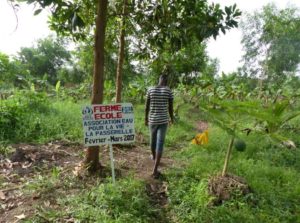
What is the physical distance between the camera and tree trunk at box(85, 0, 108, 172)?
512 cm

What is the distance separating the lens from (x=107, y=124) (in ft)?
15.9

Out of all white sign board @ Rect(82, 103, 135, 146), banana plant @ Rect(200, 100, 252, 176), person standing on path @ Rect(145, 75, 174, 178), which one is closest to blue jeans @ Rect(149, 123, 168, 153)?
person standing on path @ Rect(145, 75, 174, 178)

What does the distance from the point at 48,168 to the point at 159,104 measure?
83.4 inches

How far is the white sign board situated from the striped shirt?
712 millimetres

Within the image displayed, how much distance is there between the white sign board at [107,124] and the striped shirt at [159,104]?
2.33 feet

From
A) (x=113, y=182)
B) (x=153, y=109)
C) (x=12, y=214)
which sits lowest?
(x=12, y=214)

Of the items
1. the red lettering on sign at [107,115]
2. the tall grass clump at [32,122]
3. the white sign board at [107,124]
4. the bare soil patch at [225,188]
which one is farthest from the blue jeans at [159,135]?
the tall grass clump at [32,122]

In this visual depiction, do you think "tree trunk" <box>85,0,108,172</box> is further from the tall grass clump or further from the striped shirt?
the tall grass clump

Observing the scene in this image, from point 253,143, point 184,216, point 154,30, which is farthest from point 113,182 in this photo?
point 253,143

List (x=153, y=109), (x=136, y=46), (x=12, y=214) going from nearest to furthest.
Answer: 1. (x=12, y=214)
2. (x=153, y=109)
3. (x=136, y=46)

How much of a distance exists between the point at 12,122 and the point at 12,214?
4.04 m

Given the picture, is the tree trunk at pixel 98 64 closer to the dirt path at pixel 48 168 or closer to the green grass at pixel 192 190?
the dirt path at pixel 48 168

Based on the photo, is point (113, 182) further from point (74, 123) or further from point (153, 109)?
point (74, 123)

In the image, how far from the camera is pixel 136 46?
765cm
